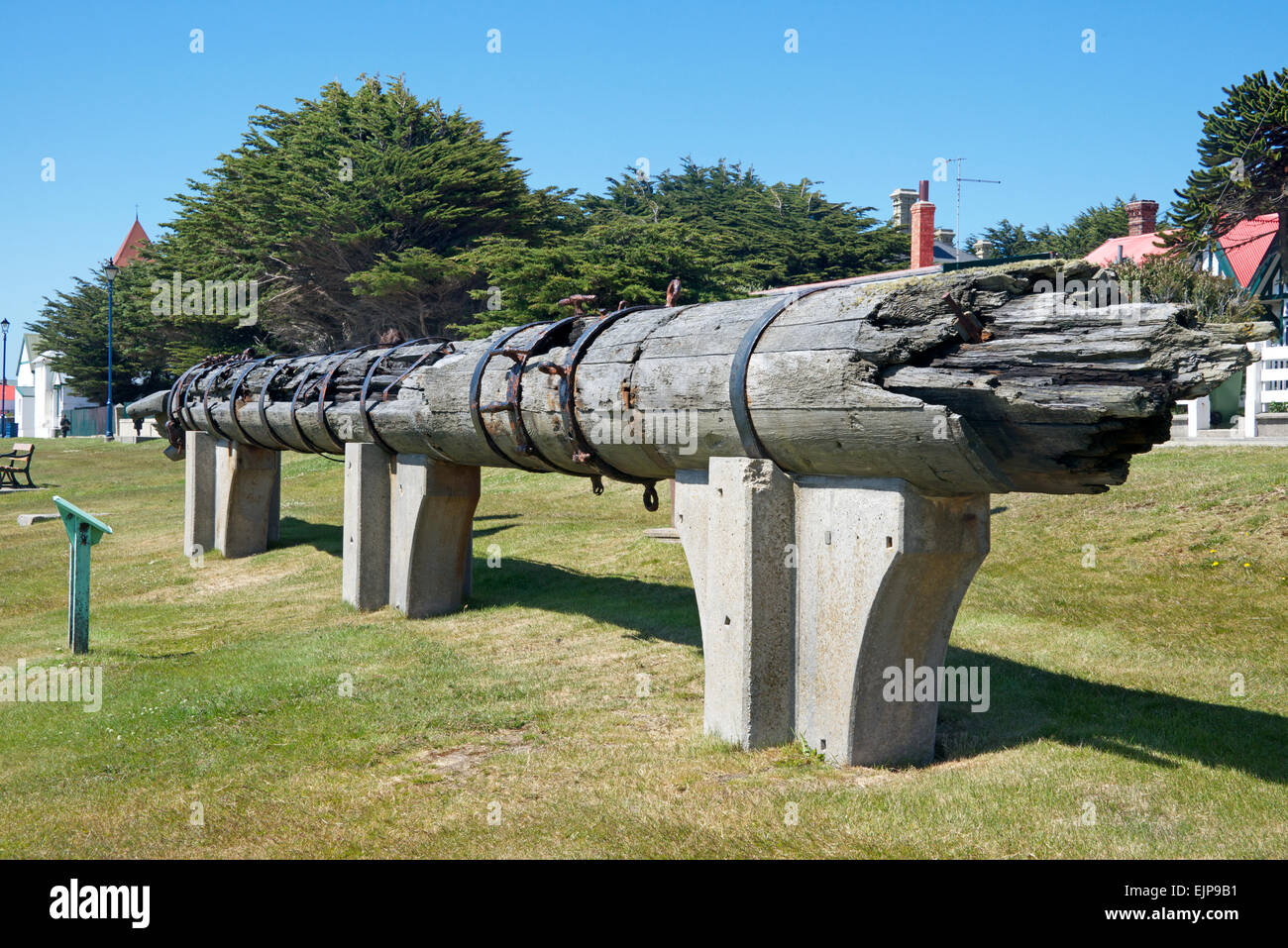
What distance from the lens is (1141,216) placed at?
4500 centimetres

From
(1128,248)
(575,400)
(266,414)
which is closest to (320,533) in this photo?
(266,414)

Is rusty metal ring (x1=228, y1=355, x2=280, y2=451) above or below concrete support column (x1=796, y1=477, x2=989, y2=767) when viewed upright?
above

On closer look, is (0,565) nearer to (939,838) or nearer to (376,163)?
(939,838)

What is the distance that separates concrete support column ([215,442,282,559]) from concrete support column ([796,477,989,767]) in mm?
11932

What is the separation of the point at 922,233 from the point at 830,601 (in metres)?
38.2

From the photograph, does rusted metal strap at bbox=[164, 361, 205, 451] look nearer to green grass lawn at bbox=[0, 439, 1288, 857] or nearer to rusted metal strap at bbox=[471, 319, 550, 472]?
green grass lawn at bbox=[0, 439, 1288, 857]

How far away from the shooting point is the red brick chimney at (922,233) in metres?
40.8

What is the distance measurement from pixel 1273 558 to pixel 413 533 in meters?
8.11

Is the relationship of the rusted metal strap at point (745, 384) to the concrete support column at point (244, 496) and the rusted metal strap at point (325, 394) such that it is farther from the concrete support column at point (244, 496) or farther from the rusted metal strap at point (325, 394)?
the concrete support column at point (244, 496)

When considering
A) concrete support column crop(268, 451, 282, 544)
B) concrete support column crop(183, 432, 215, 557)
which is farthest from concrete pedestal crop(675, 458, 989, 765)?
concrete support column crop(183, 432, 215, 557)

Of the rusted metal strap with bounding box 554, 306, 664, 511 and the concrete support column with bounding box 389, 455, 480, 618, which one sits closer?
the rusted metal strap with bounding box 554, 306, 664, 511

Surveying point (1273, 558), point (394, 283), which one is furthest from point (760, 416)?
point (394, 283)

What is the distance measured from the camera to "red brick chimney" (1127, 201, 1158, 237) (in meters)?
44.8

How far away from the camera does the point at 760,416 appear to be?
5668 millimetres
